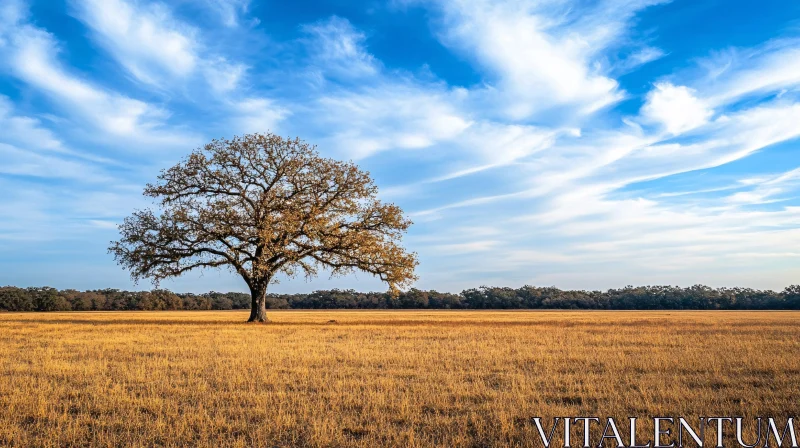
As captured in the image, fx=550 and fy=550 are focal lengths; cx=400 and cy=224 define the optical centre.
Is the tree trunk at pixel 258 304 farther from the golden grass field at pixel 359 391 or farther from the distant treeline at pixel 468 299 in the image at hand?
the distant treeline at pixel 468 299

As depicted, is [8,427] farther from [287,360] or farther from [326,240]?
[326,240]

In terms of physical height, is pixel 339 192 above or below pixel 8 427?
above

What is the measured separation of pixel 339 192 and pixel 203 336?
1676 cm

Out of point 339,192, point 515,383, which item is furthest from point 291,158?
point 515,383

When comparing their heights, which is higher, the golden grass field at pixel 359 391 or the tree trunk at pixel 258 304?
the tree trunk at pixel 258 304

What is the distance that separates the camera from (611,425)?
328 inches

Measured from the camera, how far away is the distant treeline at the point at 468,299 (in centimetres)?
10575

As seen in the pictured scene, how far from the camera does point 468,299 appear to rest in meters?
130

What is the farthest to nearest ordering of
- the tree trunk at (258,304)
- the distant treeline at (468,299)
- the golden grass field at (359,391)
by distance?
the distant treeline at (468,299) < the tree trunk at (258,304) < the golden grass field at (359,391)

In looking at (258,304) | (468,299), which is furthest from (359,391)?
(468,299)

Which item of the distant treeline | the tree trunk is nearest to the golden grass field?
the tree trunk

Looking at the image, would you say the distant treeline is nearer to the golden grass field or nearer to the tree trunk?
the tree trunk

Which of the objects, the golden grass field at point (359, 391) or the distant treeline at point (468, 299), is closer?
the golden grass field at point (359, 391)

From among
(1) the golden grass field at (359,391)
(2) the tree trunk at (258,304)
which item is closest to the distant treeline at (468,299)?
(2) the tree trunk at (258,304)
